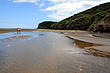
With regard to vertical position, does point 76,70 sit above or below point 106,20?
below

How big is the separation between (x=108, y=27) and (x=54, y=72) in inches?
1117

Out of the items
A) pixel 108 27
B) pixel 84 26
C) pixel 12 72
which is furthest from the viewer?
pixel 84 26

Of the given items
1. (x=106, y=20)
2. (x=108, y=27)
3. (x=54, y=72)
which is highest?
(x=106, y=20)

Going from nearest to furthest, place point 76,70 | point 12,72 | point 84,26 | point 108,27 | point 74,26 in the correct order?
1. point 12,72
2. point 76,70
3. point 108,27
4. point 84,26
5. point 74,26

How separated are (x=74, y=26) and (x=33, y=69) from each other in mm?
54827

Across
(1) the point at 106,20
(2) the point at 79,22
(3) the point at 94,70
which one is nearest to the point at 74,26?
(2) the point at 79,22

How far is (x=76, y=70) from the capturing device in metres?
3.37

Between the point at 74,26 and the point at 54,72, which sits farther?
the point at 74,26

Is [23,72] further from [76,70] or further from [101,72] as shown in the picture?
[101,72]

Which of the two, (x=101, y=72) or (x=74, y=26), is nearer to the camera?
(x=101, y=72)

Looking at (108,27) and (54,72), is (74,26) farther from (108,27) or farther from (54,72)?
(54,72)

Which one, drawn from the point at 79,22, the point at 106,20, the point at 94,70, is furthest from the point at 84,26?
the point at 94,70

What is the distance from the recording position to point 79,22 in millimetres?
54750

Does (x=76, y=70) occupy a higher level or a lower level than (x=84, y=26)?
lower
